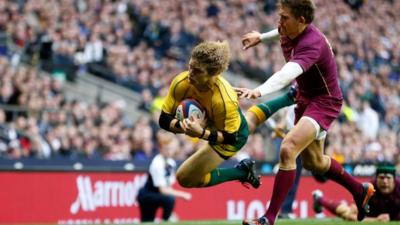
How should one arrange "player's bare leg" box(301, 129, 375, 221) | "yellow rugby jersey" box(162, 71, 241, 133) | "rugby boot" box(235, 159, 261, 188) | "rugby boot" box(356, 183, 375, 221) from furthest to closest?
"rugby boot" box(356, 183, 375, 221)
"rugby boot" box(235, 159, 261, 188)
"player's bare leg" box(301, 129, 375, 221)
"yellow rugby jersey" box(162, 71, 241, 133)

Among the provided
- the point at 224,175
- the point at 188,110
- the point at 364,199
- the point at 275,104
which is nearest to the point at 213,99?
the point at 188,110

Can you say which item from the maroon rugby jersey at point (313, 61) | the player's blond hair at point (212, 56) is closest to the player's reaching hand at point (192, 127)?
the player's blond hair at point (212, 56)

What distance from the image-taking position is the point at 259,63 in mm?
25234

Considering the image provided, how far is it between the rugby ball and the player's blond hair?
35 cm

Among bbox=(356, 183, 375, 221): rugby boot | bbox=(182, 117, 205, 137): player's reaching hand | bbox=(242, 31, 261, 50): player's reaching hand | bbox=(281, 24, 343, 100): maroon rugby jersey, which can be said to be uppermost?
bbox=(242, 31, 261, 50): player's reaching hand

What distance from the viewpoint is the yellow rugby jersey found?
9594mm

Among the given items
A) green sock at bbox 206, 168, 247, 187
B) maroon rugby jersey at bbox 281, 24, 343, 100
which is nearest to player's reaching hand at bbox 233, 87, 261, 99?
maroon rugby jersey at bbox 281, 24, 343, 100

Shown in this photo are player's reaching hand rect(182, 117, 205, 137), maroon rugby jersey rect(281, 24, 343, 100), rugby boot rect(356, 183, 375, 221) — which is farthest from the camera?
rugby boot rect(356, 183, 375, 221)

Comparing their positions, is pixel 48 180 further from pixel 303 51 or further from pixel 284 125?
pixel 303 51

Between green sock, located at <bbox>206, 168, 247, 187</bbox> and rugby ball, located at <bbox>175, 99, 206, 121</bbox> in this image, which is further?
green sock, located at <bbox>206, 168, 247, 187</bbox>

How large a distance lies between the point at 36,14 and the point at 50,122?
12.9 feet

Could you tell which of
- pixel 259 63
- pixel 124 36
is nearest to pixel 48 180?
pixel 124 36

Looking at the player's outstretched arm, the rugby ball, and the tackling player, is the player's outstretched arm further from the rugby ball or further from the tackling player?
the rugby ball

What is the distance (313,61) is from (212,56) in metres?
1.12
